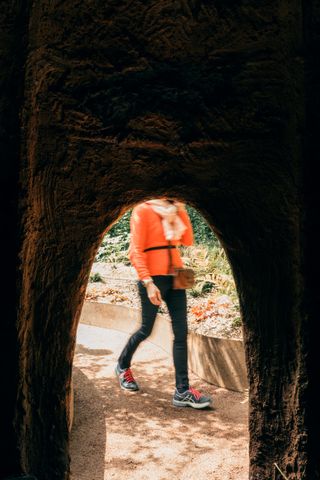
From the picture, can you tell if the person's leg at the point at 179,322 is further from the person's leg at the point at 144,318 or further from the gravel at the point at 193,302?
the gravel at the point at 193,302

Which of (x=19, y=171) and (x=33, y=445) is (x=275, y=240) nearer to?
(x=19, y=171)

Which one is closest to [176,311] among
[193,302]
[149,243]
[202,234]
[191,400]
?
[149,243]

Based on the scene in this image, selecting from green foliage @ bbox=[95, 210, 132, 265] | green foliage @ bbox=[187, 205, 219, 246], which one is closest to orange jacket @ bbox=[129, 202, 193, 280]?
green foliage @ bbox=[187, 205, 219, 246]

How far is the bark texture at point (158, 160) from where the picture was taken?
6.75ft

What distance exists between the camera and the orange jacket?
4574 mm

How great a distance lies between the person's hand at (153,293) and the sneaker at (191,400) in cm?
97

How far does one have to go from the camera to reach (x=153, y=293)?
4.48 meters

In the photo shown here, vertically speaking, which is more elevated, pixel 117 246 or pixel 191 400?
pixel 117 246

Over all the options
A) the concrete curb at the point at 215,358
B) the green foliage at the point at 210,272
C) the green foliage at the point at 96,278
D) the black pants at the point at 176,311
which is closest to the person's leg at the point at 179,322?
the black pants at the point at 176,311

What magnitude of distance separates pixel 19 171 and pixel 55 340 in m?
0.74

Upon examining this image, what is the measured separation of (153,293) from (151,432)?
1.14m

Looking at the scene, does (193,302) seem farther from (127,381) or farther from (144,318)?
(144,318)

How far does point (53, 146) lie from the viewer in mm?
2107

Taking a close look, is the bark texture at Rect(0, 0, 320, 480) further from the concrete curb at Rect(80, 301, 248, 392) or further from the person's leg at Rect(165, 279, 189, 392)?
the concrete curb at Rect(80, 301, 248, 392)
